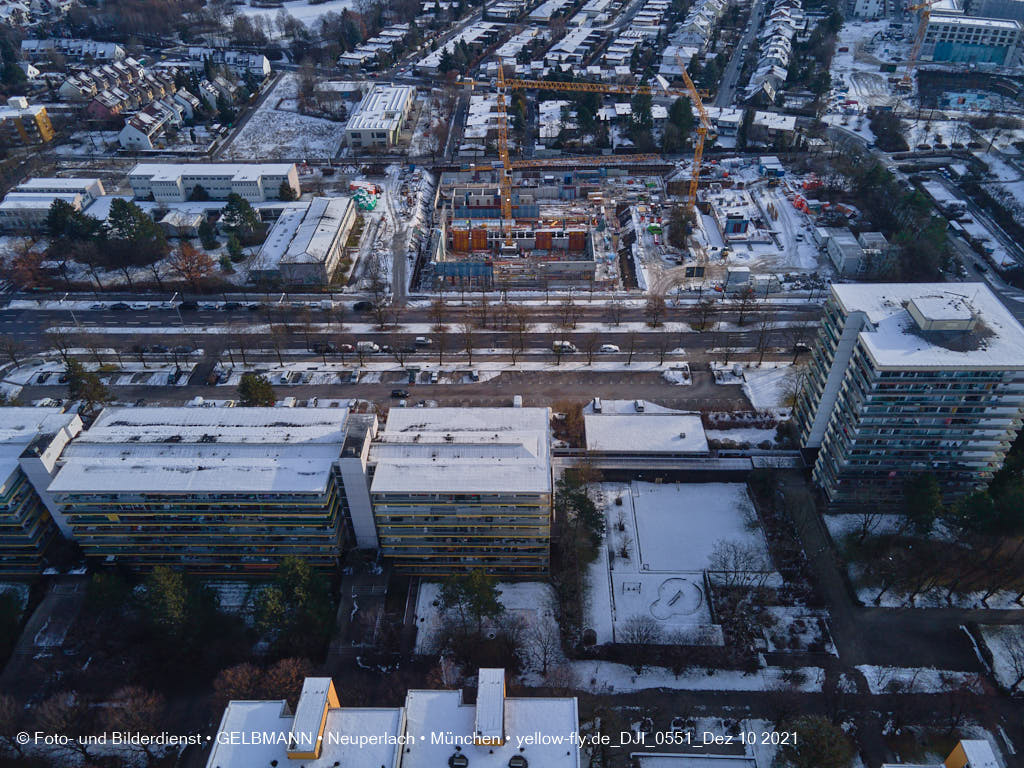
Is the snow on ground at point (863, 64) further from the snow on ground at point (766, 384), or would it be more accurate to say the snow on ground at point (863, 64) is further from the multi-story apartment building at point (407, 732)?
the multi-story apartment building at point (407, 732)

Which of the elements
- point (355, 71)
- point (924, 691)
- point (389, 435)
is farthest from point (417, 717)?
point (355, 71)

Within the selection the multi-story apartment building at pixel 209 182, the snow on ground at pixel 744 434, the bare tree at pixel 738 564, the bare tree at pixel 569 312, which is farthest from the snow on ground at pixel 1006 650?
the multi-story apartment building at pixel 209 182

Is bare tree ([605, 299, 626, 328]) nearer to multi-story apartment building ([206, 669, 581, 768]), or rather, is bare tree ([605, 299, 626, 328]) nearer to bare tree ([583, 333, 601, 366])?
bare tree ([583, 333, 601, 366])

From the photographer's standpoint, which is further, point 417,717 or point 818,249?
point 818,249

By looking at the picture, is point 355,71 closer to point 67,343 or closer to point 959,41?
point 67,343

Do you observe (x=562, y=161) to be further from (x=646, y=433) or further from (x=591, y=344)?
(x=646, y=433)

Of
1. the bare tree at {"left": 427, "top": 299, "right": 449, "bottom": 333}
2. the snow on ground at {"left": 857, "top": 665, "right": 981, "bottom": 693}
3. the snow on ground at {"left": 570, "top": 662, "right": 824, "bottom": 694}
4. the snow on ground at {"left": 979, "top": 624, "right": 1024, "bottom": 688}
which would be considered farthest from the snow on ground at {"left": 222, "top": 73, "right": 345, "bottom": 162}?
the snow on ground at {"left": 979, "top": 624, "right": 1024, "bottom": 688}
